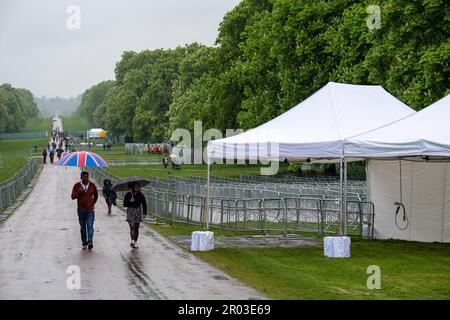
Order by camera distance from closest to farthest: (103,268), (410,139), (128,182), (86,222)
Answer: (103,268) < (410,139) < (86,222) < (128,182)

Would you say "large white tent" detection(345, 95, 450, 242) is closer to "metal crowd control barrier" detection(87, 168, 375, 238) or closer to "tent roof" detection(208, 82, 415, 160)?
"metal crowd control barrier" detection(87, 168, 375, 238)

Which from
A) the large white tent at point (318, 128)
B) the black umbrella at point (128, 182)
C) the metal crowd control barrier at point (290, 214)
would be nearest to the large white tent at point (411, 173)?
the metal crowd control barrier at point (290, 214)

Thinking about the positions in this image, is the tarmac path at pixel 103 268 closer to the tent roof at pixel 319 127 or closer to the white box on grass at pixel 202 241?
the white box on grass at pixel 202 241

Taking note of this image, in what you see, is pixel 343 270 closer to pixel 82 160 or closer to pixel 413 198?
pixel 413 198

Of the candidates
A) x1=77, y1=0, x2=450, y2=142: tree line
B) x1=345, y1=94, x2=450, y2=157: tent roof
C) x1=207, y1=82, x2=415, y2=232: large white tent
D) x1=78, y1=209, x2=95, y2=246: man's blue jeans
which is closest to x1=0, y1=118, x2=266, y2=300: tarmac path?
x1=78, y1=209, x2=95, y2=246: man's blue jeans

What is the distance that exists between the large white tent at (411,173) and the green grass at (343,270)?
2.39 ft

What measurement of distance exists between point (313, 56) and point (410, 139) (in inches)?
1268

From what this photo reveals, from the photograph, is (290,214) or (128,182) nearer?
(128,182)

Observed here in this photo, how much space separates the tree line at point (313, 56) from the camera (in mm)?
35938

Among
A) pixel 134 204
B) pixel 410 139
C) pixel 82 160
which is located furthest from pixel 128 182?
pixel 410 139

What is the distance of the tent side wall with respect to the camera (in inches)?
827

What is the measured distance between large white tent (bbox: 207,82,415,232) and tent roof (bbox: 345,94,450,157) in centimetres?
51

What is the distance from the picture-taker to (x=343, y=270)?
52.3 ft
